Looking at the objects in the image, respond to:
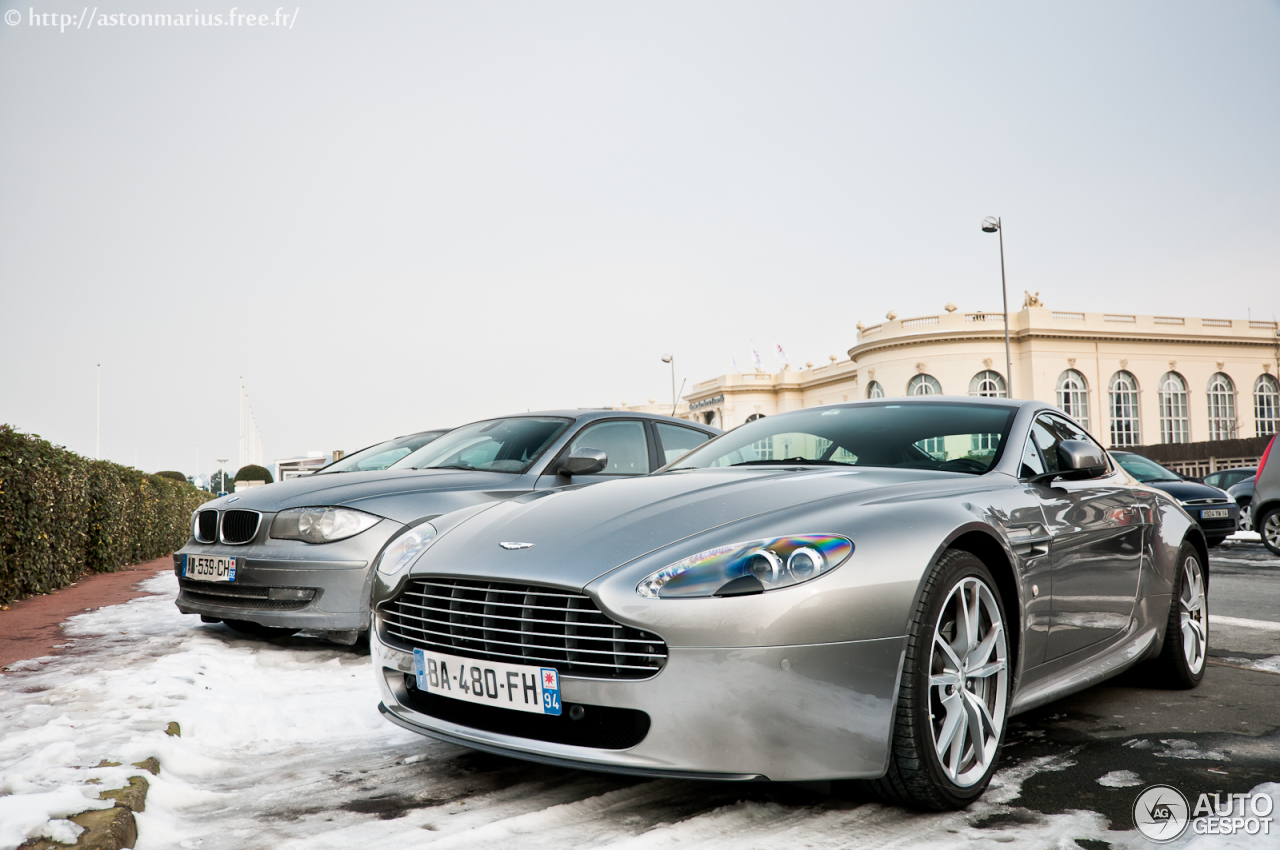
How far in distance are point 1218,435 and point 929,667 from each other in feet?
214

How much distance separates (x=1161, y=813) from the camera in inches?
110

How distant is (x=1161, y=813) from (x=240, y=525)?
4.83 m

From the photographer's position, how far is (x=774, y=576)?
2564 mm

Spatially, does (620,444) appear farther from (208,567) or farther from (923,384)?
(923,384)

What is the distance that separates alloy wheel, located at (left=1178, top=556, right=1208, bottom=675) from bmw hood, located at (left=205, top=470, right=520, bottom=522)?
3628mm

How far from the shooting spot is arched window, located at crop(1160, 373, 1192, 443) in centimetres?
5700

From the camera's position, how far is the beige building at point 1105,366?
5153cm

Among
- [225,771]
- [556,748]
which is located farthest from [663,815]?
[225,771]

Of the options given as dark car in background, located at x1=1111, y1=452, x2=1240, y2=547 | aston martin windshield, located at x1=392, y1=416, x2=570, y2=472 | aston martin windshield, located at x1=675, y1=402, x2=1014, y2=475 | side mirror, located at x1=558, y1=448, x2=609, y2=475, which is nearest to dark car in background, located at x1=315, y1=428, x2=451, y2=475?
aston martin windshield, located at x1=392, y1=416, x2=570, y2=472

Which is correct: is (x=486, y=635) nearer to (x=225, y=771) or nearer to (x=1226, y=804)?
(x=225, y=771)

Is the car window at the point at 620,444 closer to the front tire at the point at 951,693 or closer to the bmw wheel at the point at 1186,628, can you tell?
the bmw wheel at the point at 1186,628

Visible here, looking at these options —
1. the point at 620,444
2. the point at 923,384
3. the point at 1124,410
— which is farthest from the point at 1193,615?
the point at 1124,410

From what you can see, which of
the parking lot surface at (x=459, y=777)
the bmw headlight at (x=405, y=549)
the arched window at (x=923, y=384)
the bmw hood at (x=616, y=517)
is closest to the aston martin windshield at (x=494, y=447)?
the parking lot surface at (x=459, y=777)

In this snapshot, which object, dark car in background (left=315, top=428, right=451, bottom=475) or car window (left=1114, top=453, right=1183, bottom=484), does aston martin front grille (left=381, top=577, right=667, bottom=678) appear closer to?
dark car in background (left=315, top=428, right=451, bottom=475)
